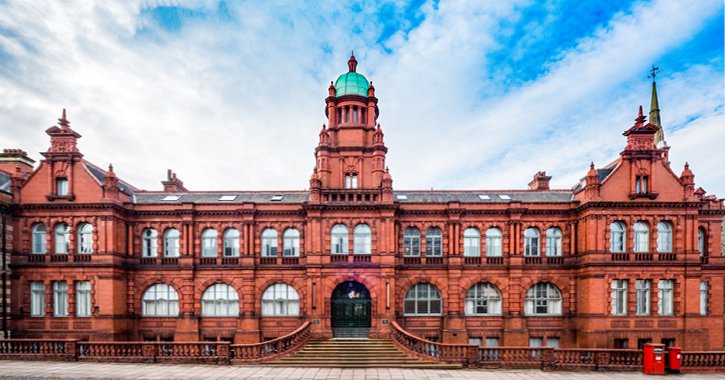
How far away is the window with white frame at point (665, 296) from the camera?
2659 centimetres

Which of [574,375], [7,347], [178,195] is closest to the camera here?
[574,375]

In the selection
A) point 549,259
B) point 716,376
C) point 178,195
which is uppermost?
point 178,195

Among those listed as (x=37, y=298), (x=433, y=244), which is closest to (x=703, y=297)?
(x=433, y=244)

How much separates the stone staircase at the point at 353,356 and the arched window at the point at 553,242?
43.6 ft

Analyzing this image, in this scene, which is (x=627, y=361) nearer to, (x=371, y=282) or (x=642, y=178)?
(x=642, y=178)

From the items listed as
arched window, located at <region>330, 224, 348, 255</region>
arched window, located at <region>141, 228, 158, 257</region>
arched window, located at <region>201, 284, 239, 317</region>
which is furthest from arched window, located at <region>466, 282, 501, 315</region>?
arched window, located at <region>141, 228, 158, 257</region>

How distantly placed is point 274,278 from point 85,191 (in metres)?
15.9

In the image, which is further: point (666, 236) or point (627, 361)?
point (666, 236)

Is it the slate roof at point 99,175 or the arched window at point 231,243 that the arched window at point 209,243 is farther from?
the slate roof at point 99,175

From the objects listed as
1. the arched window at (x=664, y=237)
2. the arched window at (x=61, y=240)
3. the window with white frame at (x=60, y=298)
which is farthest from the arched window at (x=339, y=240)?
the arched window at (x=664, y=237)

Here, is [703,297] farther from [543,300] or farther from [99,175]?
[99,175]

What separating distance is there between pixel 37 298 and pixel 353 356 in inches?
967

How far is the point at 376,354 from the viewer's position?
2314cm

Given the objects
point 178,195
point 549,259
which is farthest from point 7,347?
point 549,259
